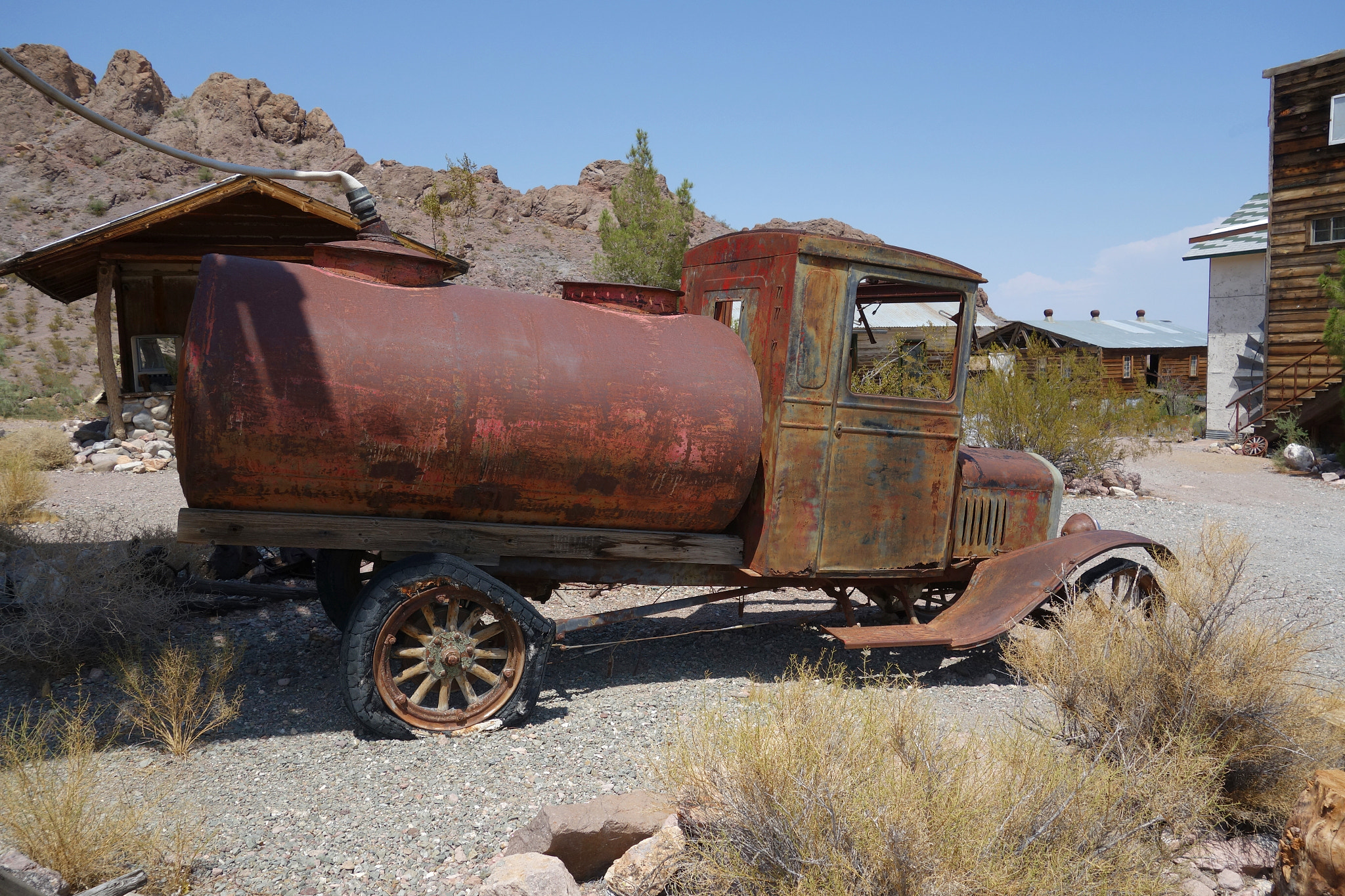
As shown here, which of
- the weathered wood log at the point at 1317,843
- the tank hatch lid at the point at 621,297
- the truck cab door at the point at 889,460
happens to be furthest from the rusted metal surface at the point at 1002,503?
A: the weathered wood log at the point at 1317,843

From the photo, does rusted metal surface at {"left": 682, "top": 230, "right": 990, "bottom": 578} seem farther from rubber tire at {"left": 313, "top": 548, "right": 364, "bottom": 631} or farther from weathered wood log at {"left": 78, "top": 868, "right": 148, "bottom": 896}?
weathered wood log at {"left": 78, "top": 868, "right": 148, "bottom": 896}

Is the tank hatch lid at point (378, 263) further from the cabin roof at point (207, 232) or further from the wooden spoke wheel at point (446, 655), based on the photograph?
the cabin roof at point (207, 232)

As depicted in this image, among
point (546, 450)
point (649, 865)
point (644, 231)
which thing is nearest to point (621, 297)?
point (546, 450)

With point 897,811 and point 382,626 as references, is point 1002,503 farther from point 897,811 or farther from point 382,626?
point 382,626

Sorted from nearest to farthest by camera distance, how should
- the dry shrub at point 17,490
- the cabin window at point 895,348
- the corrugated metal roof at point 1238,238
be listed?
the cabin window at point 895,348
the dry shrub at point 17,490
the corrugated metal roof at point 1238,238

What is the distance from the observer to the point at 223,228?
13180mm

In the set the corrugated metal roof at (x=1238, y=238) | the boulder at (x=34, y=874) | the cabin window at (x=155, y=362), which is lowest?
the boulder at (x=34, y=874)

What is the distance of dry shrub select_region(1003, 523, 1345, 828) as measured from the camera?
11.7ft

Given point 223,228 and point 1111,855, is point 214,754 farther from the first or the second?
point 223,228

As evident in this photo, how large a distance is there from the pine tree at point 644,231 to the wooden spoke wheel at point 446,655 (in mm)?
28127

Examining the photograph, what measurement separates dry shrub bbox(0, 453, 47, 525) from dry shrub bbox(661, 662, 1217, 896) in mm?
9466

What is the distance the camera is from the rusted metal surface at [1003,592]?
497 cm

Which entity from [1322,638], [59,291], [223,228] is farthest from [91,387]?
[1322,638]

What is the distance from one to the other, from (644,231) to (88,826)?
3216 centimetres
